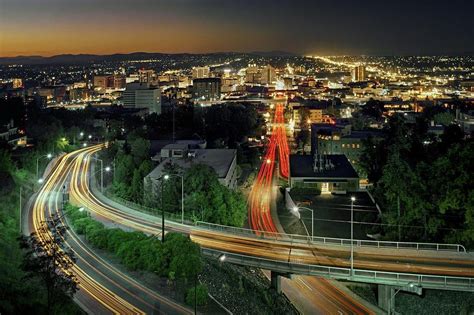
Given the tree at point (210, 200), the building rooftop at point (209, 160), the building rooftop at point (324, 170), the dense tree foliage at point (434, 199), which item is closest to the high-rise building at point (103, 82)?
the building rooftop at point (209, 160)

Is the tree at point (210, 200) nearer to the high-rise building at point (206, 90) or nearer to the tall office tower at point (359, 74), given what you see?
the high-rise building at point (206, 90)

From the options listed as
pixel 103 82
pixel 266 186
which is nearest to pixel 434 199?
pixel 266 186

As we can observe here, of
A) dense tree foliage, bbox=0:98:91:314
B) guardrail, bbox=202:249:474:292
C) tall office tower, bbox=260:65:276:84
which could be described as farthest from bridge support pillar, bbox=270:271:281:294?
tall office tower, bbox=260:65:276:84

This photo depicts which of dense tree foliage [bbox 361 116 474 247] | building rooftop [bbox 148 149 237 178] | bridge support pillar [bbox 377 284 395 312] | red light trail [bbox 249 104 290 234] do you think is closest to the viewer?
bridge support pillar [bbox 377 284 395 312]

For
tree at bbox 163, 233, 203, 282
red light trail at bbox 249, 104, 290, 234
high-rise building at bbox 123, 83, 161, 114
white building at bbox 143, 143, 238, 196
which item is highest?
high-rise building at bbox 123, 83, 161, 114

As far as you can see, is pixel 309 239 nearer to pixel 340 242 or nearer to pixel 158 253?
pixel 340 242

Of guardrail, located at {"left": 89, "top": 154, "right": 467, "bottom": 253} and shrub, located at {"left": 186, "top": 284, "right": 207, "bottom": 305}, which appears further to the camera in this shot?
guardrail, located at {"left": 89, "top": 154, "right": 467, "bottom": 253}

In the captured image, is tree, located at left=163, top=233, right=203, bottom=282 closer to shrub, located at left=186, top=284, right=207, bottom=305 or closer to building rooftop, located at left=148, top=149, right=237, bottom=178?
shrub, located at left=186, top=284, right=207, bottom=305
